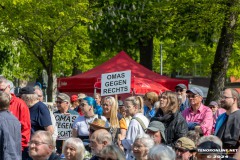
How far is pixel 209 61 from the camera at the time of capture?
165ft

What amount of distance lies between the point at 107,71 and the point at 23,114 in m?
12.3

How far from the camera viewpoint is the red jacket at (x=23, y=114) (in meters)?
11.2

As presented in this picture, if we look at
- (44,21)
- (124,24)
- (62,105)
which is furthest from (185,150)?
(44,21)

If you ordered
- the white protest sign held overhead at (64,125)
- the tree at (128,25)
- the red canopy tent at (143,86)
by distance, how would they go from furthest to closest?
the tree at (128,25)
the red canopy tent at (143,86)
the white protest sign held overhead at (64,125)

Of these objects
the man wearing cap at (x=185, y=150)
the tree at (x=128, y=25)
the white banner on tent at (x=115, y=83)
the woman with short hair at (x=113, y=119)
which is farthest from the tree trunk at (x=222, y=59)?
the man wearing cap at (x=185, y=150)

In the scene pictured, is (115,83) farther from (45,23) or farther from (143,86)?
(45,23)

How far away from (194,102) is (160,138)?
2.36m

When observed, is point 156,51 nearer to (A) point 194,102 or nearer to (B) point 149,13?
(B) point 149,13

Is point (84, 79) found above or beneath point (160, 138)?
above

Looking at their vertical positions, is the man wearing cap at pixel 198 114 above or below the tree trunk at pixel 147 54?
below

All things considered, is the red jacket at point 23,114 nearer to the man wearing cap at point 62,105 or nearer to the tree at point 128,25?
the man wearing cap at point 62,105

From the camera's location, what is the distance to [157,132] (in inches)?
400

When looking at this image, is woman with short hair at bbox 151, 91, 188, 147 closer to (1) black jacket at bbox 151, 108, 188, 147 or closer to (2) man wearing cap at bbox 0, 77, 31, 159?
(1) black jacket at bbox 151, 108, 188, 147

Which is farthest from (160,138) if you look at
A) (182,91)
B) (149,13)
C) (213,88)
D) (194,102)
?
(149,13)
